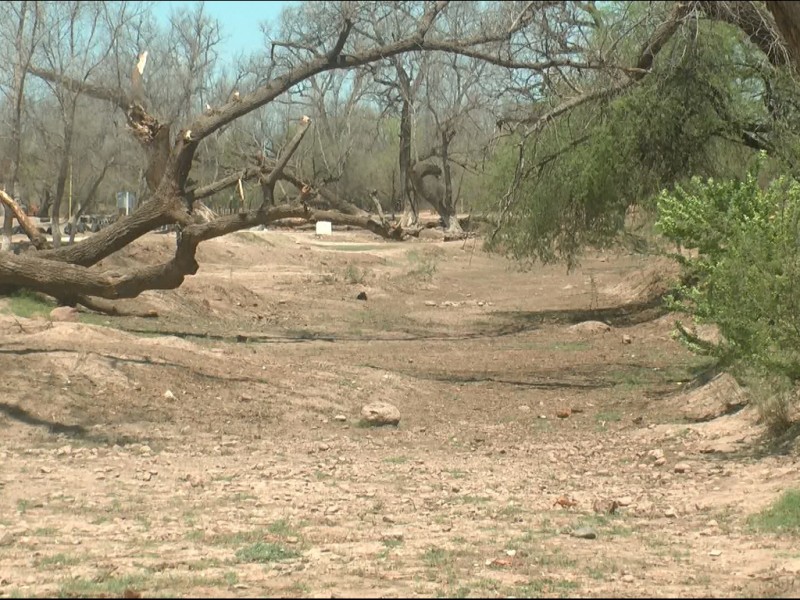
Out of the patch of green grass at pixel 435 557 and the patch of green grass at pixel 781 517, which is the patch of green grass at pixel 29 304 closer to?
the patch of green grass at pixel 435 557

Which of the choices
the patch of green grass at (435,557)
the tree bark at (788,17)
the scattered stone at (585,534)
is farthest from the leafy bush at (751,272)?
the patch of green grass at (435,557)

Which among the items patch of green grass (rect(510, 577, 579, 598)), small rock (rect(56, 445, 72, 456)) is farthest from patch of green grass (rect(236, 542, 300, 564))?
small rock (rect(56, 445, 72, 456))

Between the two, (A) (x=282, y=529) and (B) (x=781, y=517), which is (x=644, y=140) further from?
(A) (x=282, y=529)

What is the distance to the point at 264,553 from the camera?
6.95m

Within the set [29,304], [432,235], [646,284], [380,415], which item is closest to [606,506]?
[380,415]

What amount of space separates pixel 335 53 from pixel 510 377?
4.96m

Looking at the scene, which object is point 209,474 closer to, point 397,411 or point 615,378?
point 397,411

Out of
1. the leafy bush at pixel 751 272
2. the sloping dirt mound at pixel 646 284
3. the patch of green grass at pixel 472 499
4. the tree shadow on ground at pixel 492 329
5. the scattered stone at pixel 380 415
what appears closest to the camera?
the patch of green grass at pixel 472 499

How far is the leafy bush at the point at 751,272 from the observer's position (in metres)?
10.1

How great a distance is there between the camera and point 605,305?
25.2m

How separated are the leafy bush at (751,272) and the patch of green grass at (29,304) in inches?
353

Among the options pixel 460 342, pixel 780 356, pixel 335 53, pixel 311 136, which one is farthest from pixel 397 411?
pixel 311 136

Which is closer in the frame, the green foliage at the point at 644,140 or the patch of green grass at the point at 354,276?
the green foliage at the point at 644,140

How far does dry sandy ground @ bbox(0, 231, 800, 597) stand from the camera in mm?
6496
